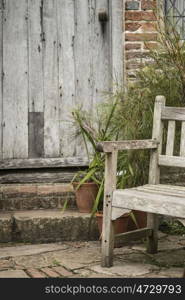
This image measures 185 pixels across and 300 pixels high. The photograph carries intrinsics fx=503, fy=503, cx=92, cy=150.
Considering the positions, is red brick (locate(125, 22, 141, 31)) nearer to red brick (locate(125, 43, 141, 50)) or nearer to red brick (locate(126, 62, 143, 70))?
red brick (locate(125, 43, 141, 50))

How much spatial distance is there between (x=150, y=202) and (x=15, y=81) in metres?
2.14

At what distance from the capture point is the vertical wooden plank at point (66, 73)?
4637 mm

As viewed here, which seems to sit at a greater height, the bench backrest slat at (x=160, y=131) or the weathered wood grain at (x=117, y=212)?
the bench backrest slat at (x=160, y=131)

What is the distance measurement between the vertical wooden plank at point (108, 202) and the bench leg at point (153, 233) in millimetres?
453

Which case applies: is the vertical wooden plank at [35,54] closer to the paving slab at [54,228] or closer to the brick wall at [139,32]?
the brick wall at [139,32]

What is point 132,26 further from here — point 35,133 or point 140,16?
point 35,133

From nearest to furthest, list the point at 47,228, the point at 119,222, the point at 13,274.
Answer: the point at 13,274 → the point at 119,222 → the point at 47,228

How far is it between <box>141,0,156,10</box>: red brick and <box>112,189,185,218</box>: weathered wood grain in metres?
1.97

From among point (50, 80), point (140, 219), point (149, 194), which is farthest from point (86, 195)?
point (50, 80)

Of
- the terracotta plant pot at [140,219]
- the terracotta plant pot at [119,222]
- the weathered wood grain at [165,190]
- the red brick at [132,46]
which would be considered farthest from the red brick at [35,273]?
the red brick at [132,46]

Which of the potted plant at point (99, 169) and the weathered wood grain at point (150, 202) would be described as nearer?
the weathered wood grain at point (150, 202)

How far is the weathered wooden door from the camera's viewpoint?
15.1 feet

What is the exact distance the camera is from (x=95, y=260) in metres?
3.48

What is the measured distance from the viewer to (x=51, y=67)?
4.66 meters
